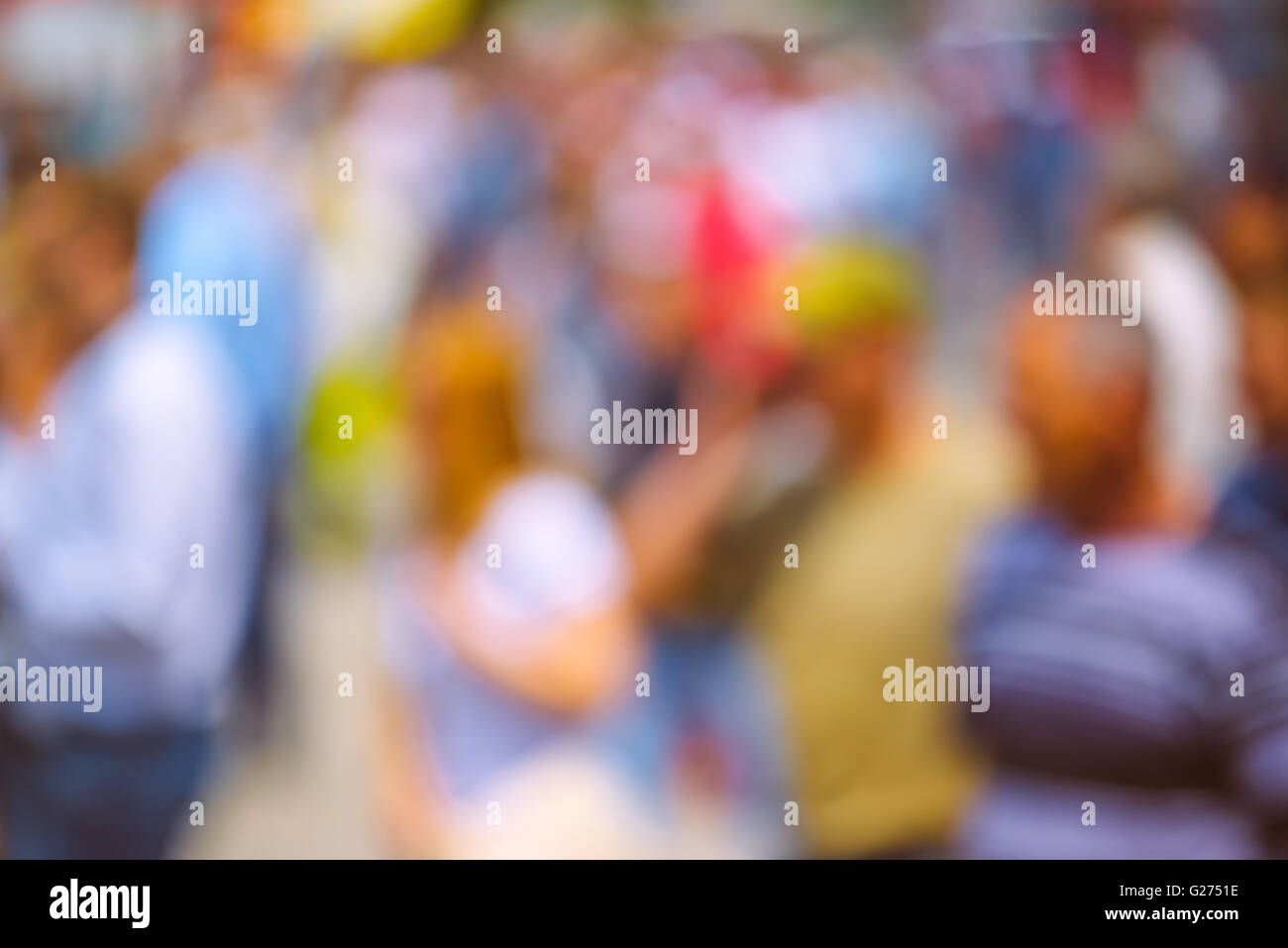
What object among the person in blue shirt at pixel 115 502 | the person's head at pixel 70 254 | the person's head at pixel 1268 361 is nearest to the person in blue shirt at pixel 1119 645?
the person's head at pixel 1268 361

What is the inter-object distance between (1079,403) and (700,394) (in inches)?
20.3

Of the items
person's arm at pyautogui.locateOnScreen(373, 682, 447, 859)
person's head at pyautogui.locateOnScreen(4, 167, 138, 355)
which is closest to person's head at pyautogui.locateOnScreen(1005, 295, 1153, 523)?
person's arm at pyautogui.locateOnScreen(373, 682, 447, 859)

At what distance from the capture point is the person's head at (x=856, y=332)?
65.5 inches

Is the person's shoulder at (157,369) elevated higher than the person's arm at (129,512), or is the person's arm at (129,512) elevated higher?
the person's shoulder at (157,369)

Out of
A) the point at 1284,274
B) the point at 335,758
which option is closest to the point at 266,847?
the point at 335,758

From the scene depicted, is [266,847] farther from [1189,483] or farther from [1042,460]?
[1189,483]

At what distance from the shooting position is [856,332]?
1671mm

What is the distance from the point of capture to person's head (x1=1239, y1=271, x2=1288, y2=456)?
1.67m

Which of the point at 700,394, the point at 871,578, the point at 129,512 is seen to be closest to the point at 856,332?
the point at 700,394

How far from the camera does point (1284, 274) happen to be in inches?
65.8

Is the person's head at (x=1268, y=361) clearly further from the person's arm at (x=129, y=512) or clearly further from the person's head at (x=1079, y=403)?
the person's arm at (x=129, y=512)

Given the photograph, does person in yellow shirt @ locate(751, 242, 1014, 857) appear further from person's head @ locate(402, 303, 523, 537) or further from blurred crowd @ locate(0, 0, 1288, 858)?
person's head @ locate(402, 303, 523, 537)

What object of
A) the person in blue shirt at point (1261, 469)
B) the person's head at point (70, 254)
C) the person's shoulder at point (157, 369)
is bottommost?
the person in blue shirt at point (1261, 469)

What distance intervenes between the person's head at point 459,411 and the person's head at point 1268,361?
1.00 metres
